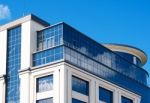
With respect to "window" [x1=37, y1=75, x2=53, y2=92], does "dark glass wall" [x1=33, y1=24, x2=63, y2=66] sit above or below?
above

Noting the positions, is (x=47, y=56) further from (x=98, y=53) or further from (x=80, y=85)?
(x=98, y=53)

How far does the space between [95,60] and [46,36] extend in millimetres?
5778

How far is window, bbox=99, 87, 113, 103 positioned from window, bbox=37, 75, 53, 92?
6.71 metres

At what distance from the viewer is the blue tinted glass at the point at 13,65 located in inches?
1773

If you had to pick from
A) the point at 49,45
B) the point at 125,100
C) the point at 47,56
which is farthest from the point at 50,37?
the point at 125,100

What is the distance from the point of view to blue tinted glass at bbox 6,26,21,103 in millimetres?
45031

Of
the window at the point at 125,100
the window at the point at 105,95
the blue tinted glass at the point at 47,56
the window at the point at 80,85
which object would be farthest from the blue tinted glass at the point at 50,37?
the window at the point at 125,100

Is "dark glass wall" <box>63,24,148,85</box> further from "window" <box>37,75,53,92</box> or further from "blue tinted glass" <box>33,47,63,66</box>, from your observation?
"window" <box>37,75,53,92</box>

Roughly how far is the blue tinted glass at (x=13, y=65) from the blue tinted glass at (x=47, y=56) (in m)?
2.28

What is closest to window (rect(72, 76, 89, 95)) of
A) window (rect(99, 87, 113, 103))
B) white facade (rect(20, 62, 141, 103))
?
white facade (rect(20, 62, 141, 103))

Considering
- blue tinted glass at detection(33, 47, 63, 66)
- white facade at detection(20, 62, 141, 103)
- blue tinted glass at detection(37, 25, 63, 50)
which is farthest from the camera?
blue tinted glass at detection(37, 25, 63, 50)

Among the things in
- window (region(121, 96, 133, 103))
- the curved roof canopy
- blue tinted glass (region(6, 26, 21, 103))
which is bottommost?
window (region(121, 96, 133, 103))

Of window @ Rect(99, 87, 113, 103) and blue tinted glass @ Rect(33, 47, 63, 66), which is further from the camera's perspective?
window @ Rect(99, 87, 113, 103)

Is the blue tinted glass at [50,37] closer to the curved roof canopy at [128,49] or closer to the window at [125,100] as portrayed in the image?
the window at [125,100]
